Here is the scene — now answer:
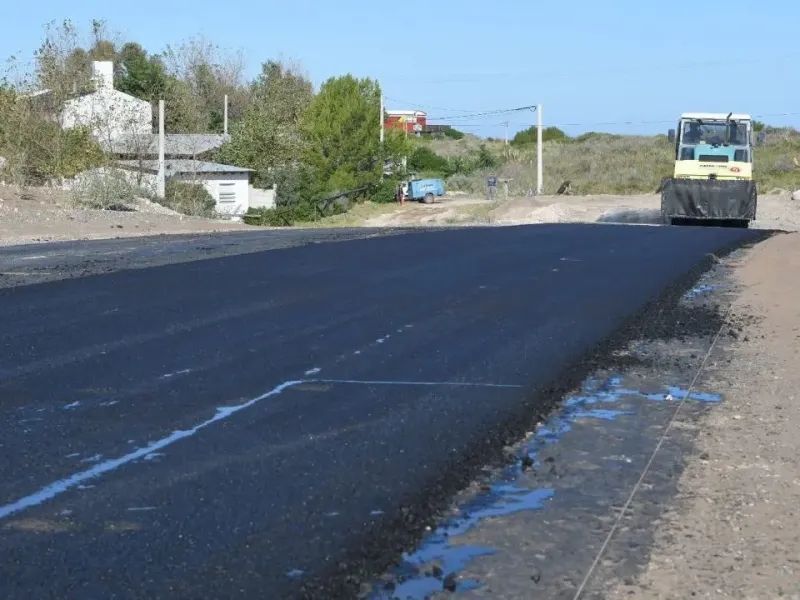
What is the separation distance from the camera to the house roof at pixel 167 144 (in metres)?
57.8

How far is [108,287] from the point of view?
57.5 feet

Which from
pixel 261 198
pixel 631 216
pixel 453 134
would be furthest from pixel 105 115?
pixel 453 134

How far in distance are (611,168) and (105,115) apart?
143ft

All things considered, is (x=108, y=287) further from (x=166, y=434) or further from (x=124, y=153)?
(x=124, y=153)

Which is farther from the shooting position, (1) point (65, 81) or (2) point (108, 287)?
(1) point (65, 81)

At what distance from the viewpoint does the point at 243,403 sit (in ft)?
31.9

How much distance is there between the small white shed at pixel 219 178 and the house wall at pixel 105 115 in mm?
1976

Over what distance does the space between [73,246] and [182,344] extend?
1474 centimetres

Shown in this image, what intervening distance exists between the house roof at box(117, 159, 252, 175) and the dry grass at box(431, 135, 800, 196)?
20504 mm

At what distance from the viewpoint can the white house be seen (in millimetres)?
54219

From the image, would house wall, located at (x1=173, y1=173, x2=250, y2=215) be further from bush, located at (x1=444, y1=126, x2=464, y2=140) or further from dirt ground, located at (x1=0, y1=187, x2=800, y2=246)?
bush, located at (x1=444, y1=126, x2=464, y2=140)

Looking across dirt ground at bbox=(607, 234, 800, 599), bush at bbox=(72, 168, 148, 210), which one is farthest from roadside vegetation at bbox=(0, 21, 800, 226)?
dirt ground at bbox=(607, 234, 800, 599)

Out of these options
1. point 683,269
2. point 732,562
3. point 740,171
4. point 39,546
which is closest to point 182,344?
point 39,546

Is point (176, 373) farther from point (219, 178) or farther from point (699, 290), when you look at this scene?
point (219, 178)
